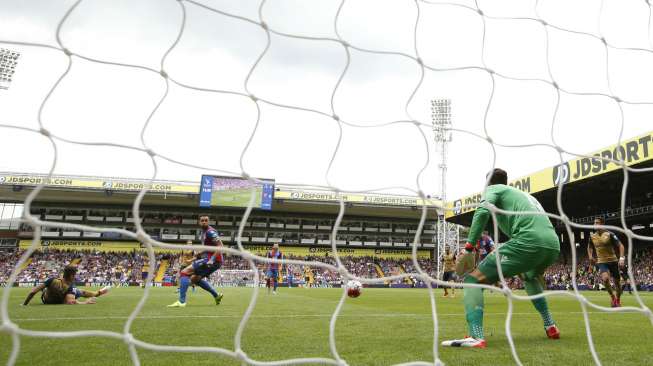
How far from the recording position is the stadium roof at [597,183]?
54.9ft

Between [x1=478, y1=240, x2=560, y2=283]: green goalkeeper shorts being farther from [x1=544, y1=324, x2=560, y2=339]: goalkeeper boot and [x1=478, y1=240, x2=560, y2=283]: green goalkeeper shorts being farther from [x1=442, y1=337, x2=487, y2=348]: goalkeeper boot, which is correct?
[x1=544, y1=324, x2=560, y2=339]: goalkeeper boot

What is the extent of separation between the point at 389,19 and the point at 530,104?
1391 millimetres

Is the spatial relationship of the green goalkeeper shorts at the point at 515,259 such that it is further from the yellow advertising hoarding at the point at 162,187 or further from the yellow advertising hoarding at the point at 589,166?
the yellow advertising hoarding at the point at 162,187

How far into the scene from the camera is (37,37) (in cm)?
225

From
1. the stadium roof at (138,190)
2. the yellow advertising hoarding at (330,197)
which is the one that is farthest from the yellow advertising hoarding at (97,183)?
the yellow advertising hoarding at (330,197)

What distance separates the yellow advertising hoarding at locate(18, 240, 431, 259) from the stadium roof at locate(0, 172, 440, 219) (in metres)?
3.84

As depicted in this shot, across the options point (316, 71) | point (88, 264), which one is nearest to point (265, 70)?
point (316, 71)

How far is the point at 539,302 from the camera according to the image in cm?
379

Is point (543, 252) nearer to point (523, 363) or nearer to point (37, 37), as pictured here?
point (523, 363)

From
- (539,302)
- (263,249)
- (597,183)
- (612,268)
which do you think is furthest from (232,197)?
(539,302)

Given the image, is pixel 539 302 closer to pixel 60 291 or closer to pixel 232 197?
pixel 60 291

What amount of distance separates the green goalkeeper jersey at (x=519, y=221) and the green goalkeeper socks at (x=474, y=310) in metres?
0.40

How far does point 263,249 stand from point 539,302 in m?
41.2

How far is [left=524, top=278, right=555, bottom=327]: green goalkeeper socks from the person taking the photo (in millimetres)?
3762
